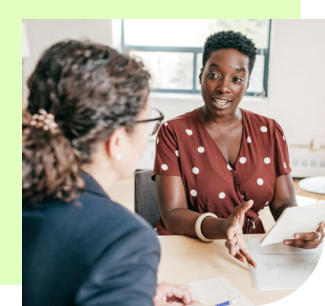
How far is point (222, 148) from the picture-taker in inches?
57.9

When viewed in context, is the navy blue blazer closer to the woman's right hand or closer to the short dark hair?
the woman's right hand

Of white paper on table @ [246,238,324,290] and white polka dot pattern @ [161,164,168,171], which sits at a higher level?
white polka dot pattern @ [161,164,168,171]

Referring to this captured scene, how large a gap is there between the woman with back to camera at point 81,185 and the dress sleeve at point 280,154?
3.09ft

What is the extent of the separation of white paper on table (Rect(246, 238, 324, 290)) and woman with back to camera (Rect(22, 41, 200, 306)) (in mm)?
544

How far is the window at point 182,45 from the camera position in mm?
3062

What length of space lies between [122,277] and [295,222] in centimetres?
68

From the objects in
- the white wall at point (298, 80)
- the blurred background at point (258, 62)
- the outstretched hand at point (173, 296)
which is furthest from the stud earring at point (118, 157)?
the white wall at point (298, 80)

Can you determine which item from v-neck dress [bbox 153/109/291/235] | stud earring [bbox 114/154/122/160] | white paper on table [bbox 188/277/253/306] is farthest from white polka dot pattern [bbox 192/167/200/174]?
stud earring [bbox 114/154/122/160]

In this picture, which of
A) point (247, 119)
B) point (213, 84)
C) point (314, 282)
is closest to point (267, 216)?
point (247, 119)

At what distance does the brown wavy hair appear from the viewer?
0.56 metres

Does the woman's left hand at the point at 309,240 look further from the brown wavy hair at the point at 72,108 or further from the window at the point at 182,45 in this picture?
the window at the point at 182,45

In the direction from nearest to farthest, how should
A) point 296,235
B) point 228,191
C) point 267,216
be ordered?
1. point 296,235
2. point 228,191
3. point 267,216

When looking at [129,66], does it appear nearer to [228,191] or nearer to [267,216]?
[228,191]

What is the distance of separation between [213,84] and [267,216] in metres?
0.90
